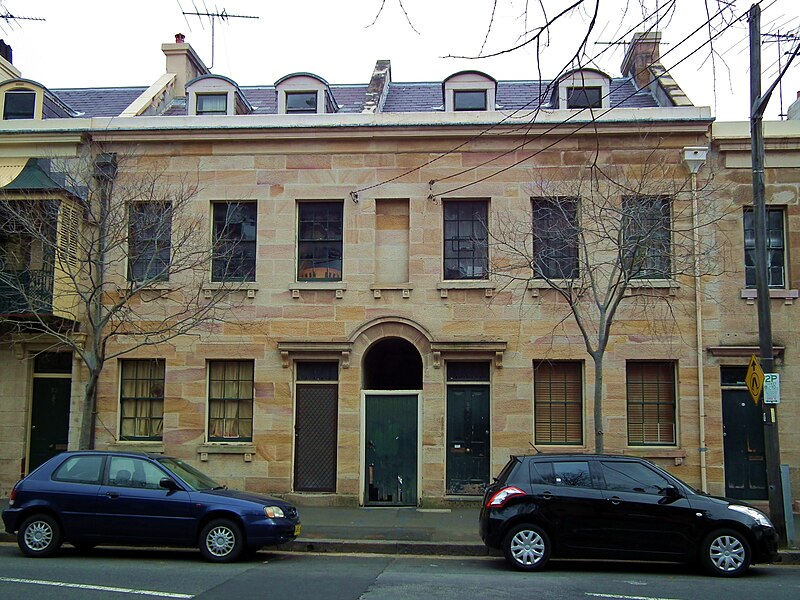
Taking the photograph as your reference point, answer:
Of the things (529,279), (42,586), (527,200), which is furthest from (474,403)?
(42,586)

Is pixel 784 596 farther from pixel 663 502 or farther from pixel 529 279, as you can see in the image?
pixel 529 279

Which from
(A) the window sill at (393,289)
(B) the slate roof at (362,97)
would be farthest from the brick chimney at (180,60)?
(A) the window sill at (393,289)

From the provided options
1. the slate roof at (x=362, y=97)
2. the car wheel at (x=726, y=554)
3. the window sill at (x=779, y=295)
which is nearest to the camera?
the car wheel at (x=726, y=554)

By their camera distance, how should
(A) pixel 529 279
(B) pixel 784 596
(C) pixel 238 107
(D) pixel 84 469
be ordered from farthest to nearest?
(C) pixel 238 107 < (A) pixel 529 279 < (D) pixel 84 469 < (B) pixel 784 596

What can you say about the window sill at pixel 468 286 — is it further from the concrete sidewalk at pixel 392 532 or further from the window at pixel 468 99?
the concrete sidewalk at pixel 392 532

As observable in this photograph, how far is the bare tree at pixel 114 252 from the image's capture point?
1623cm

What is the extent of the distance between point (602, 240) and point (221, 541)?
9.17 m

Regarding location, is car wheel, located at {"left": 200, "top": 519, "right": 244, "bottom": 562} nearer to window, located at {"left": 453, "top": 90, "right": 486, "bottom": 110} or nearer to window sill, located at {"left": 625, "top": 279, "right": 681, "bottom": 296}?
window sill, located at {"left": 625, "top": 279, "right": 681, "bottom": 296}

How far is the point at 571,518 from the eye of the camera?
36.7ft

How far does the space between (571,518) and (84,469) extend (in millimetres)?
6944

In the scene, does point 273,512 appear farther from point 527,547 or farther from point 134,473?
point 527,547

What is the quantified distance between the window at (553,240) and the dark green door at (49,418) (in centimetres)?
1054

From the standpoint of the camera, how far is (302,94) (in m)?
19.4

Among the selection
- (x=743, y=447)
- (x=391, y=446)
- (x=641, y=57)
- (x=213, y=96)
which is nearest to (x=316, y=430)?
(x=391, y=446)
